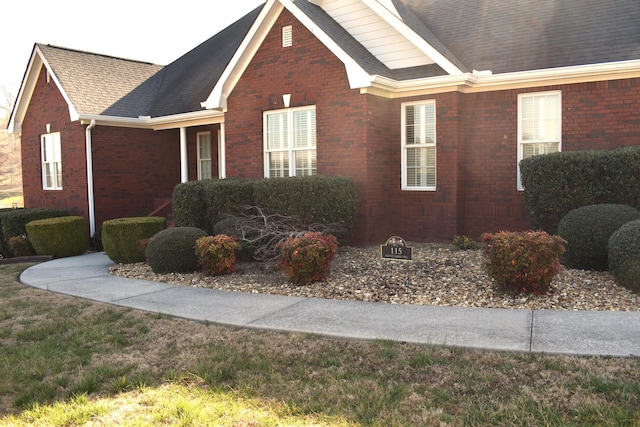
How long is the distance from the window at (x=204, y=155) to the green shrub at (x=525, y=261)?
11.9 m

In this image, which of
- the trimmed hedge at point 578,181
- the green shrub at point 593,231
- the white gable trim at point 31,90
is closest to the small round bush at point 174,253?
the trimmed hedge at point 578,181

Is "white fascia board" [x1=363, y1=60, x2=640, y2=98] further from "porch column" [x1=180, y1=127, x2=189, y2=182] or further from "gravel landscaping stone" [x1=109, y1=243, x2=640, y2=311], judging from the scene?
"porch column" [x1=180, y1=127, x2=189, y2=182]

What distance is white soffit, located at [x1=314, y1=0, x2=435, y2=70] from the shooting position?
1188 cm

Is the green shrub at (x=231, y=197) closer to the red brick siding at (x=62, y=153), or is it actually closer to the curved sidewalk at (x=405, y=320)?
the curved sidewalk at (x=405, y=320)

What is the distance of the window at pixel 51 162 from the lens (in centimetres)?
1719

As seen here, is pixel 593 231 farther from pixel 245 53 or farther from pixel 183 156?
pixel 183 156

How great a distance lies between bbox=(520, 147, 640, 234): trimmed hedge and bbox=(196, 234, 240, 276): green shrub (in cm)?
549

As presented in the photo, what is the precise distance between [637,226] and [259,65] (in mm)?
8961

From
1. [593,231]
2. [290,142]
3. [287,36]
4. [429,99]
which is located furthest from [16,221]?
[593,231]

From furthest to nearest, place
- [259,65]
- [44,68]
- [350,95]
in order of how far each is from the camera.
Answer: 1. [44,68]
2. [259,65]
3. [350,95]

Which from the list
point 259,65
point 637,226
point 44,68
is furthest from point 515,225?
point 44,68

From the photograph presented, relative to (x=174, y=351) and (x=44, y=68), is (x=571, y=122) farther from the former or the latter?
(x=44, y=68)

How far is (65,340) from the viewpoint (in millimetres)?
5773

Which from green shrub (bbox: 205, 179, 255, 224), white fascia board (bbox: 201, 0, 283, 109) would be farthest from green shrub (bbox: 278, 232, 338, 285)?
white fascia board (bbox: 201, 0, 283, 109)
